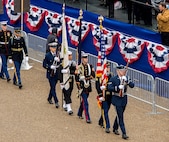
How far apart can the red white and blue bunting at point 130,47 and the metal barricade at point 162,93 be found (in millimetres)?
2110

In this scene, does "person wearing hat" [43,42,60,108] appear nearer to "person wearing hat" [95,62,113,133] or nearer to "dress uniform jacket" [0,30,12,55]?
"person wearing hat" [95,62,113,133]

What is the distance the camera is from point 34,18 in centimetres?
2494

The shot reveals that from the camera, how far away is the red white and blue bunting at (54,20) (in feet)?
78.1

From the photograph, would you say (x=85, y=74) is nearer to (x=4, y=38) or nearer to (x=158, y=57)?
(x=158, y=57)

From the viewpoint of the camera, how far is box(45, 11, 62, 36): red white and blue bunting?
78.1ft

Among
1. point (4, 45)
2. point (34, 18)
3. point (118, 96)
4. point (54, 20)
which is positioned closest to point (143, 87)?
point (118, 96)

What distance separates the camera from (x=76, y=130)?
17578 mm

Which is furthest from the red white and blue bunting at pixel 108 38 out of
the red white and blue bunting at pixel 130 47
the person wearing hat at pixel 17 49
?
the person wearing hat at pixel 17 49

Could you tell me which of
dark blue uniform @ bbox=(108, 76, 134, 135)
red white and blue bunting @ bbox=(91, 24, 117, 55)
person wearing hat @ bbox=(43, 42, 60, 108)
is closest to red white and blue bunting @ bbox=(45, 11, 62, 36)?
red white and blue bunting @ bbox=(91, 24, 117, 55)

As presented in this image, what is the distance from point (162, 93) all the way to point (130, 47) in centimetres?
270

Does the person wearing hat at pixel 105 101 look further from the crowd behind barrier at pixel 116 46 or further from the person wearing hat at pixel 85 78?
the crowd behind barrier at pixel 116 46

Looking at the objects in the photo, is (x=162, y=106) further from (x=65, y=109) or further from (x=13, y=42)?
(x=13, y=42)

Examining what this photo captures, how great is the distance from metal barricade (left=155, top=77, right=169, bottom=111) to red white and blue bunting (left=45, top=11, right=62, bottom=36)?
18.3ft

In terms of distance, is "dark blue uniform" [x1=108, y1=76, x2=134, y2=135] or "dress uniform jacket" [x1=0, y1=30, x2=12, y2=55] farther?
"dress uniform jacket" [x1=0, y1=30, x2=12, y2=55]
